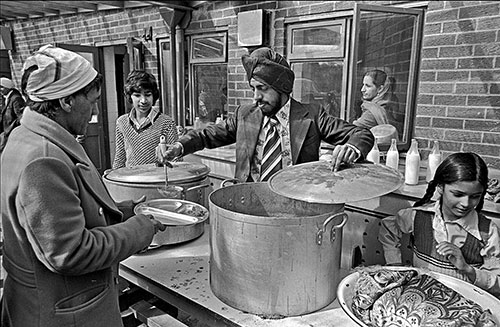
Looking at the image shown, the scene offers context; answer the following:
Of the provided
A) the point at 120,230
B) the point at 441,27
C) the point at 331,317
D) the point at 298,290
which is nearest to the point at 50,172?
the point at 120,230

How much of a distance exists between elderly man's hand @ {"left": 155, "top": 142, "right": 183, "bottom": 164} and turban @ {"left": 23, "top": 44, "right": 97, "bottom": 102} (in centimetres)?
80

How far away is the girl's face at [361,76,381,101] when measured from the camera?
2934 millimetres

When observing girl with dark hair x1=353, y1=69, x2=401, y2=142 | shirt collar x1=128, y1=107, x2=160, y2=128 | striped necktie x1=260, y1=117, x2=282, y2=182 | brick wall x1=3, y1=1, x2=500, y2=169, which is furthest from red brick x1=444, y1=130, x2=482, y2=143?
shirt collar x1=128, y1=107, x2=160, y2=128

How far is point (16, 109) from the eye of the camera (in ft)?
15.4

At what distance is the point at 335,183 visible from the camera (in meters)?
1.35

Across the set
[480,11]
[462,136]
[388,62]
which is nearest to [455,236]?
[462,136]

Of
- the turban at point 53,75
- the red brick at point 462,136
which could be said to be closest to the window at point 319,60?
the red brick at point 462,136

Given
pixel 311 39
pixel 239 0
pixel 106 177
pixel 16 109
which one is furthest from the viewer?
pixel 16 109

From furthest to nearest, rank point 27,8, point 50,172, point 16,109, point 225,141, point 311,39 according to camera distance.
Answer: point 27,8 → point 16,109 → point 311,39 → point 225,141 → point 50,172

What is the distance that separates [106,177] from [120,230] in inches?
33.1

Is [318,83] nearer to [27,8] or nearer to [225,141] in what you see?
[225,141]

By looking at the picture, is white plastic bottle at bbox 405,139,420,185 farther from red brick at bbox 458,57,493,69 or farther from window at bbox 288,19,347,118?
window at bbox 288,19,347,118

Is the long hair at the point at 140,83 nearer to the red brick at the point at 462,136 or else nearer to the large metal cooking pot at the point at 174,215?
the large metal cooking pot at the point at 174,215

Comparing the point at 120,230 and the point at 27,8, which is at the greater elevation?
the point at 27,8
